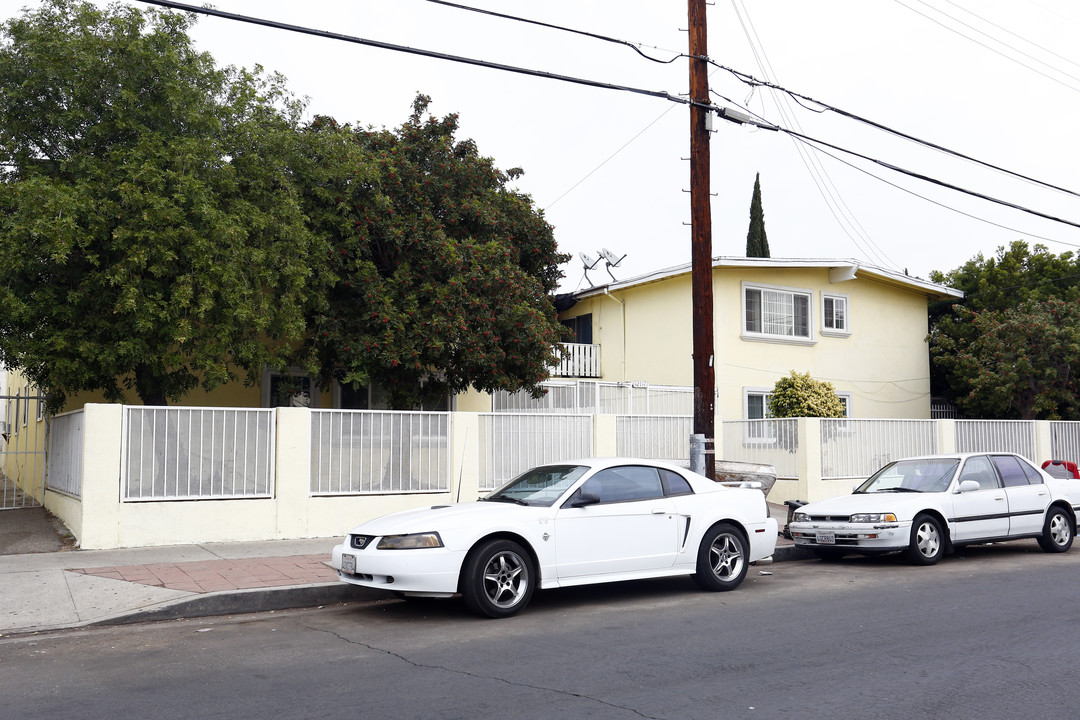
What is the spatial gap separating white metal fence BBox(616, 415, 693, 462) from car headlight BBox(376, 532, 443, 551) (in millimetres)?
9113

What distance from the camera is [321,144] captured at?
15.5 metres

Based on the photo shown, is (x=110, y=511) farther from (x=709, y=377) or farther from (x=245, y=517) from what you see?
(x=709, y=377)

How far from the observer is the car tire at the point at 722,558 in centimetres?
968

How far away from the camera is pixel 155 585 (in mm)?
9414

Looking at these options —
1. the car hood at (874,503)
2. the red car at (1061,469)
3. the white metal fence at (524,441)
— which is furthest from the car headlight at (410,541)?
the red car at (1061,469)

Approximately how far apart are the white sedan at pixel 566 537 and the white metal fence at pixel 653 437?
673cm

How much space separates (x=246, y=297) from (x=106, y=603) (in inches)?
233

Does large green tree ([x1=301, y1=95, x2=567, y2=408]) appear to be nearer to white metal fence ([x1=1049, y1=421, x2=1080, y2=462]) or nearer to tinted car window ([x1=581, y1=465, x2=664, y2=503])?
tinted car window ([x1=581, y1=465, x2=664, y2=503])

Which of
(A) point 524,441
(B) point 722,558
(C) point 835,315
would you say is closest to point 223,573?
(B) point 722,558

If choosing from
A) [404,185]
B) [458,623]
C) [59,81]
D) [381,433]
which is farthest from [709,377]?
[59,81]

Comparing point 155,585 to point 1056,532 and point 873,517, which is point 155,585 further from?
point 1056,532

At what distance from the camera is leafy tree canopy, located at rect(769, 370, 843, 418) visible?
792 inches

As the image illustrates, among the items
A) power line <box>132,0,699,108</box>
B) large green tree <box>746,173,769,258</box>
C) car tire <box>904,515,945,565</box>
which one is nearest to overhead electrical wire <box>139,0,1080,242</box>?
power line <box>132,0,699,108</box>

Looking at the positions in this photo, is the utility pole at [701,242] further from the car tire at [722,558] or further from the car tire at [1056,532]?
the car tire at [1056,532]
